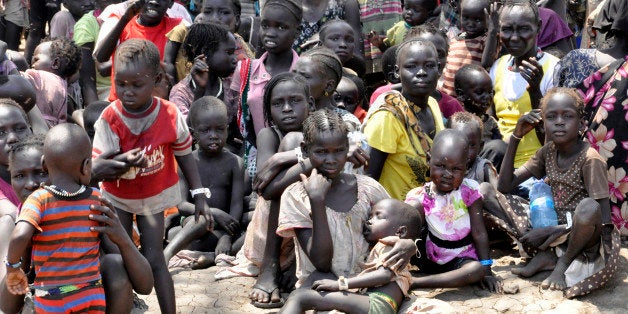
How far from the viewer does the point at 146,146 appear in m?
4.33

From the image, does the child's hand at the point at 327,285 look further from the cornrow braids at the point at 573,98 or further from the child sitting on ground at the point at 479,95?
the child sitting on ground at the point at 479,95

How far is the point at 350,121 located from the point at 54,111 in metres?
2.18

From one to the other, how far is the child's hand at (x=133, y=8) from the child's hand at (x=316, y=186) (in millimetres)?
2586

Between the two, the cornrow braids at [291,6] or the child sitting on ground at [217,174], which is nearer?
the child sitting on ground at [217,174]

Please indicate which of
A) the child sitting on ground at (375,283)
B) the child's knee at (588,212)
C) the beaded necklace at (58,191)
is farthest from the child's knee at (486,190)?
the beaded necklace at (58,191)

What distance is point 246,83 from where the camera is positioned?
5934 millimetres

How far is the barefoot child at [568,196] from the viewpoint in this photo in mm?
4738

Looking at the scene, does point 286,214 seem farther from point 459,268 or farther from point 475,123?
point 475,123

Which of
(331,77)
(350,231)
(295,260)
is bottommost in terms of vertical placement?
(295,260)

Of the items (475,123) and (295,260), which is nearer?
(295,260)

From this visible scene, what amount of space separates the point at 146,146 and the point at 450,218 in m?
1.71

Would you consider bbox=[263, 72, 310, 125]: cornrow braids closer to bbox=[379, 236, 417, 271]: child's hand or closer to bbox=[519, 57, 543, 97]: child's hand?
bbox=[379, 236, 417, 271]: child's hand

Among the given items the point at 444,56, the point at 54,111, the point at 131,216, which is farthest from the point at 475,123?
the point at 54,111

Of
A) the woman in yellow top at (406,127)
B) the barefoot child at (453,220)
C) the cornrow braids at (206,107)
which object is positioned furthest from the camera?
the cornrow braids at (206,107)
